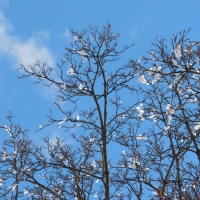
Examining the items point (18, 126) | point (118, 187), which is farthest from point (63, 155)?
point (18, 126)

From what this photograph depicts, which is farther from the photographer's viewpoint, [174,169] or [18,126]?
[18,126]

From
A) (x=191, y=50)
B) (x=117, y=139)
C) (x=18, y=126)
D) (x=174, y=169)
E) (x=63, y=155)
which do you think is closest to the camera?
(x=191, y=50)

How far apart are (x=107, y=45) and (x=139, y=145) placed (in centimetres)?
321

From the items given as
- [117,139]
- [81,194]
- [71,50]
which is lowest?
[81,194]

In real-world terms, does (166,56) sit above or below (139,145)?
below

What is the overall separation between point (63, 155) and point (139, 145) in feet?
8.16

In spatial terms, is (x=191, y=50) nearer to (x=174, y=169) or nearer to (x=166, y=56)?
(x=166, y=56)

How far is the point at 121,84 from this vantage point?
26.8 ft

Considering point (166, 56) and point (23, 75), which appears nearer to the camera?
point (166, 56)

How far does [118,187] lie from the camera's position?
30.6ft

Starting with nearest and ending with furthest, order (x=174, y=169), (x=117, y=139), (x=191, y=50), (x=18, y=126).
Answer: (x=191, y=50)
(x=117, y=139)
(x=174, y=169)
(x=18, y=126)

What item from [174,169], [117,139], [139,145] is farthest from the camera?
[139,145]

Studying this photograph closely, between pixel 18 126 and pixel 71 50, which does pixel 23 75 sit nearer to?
pixel 71 50

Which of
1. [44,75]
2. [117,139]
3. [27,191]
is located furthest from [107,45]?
[27,191]
